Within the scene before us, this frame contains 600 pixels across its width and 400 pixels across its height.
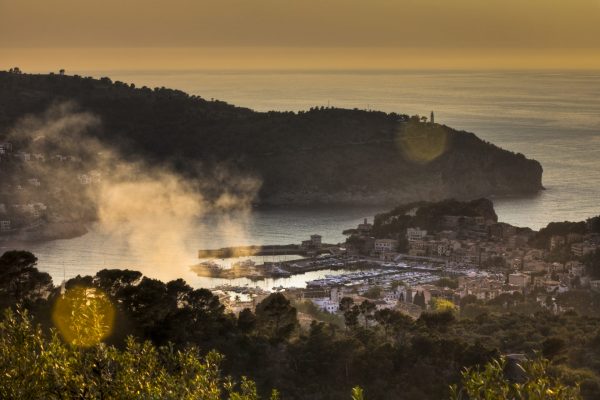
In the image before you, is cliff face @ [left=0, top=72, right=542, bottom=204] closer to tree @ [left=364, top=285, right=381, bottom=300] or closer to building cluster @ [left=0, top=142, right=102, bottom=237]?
building cluster @ [left=0, top=142, right=102, bottom=237]

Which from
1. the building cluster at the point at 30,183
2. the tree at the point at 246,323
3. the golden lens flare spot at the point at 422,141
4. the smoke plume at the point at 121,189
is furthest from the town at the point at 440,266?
the golden lens flare spot at the point at 422,141

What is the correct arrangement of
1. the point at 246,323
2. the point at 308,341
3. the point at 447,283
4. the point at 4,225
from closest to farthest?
the point at 308,341, the point at 246,323, the point at 447,283, the point at 4,225

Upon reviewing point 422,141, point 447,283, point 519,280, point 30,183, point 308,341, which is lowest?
point 447,283

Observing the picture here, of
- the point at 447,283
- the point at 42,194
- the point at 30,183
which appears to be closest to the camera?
the point at 447,283

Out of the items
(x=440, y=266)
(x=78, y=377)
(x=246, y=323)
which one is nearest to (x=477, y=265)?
(x=440, y=266)

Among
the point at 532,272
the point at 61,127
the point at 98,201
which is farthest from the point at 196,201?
the point at 532,272

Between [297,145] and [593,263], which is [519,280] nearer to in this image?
[593,263]

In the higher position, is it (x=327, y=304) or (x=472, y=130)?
(x=472, y=130)
